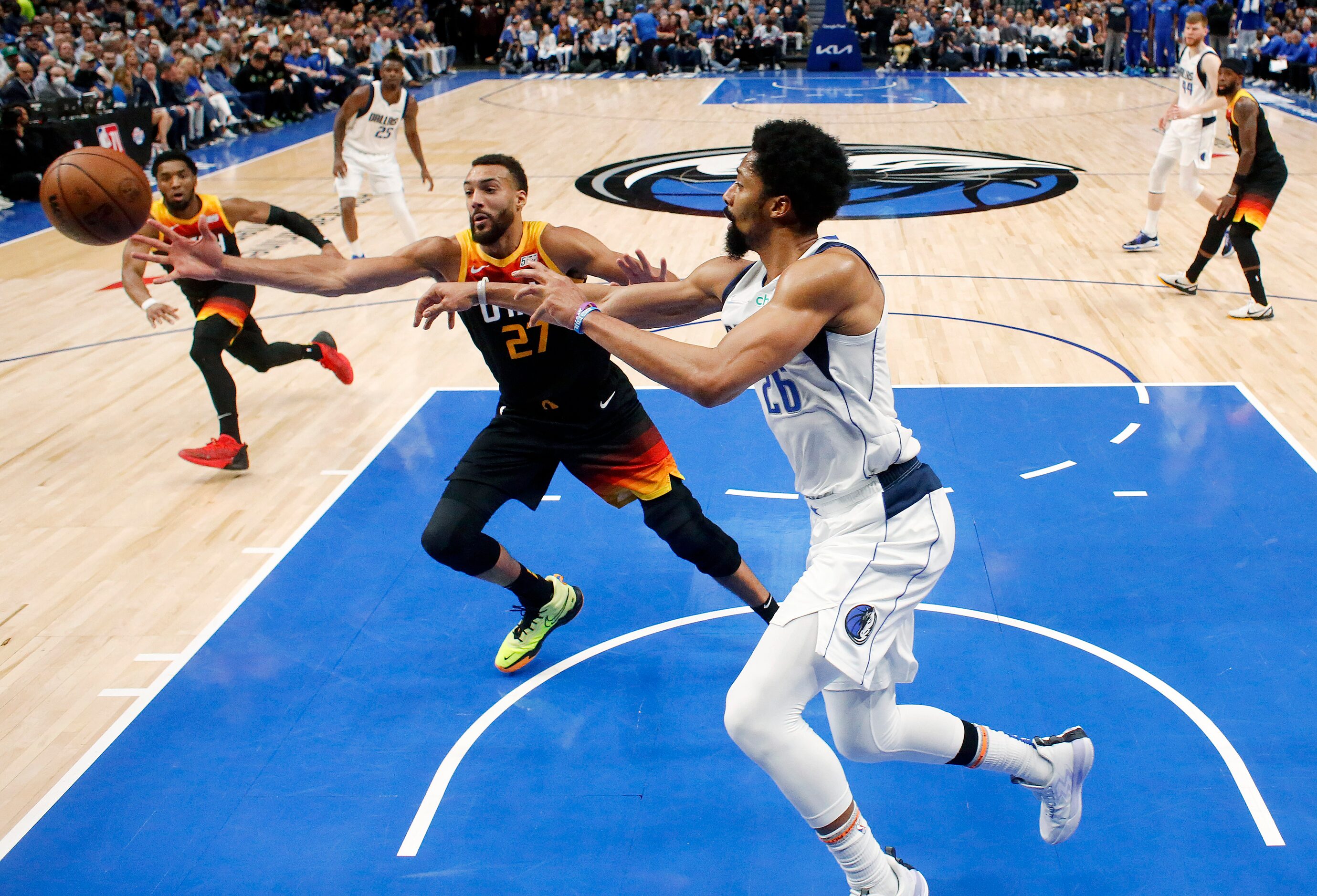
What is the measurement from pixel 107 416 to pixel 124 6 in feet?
56.9

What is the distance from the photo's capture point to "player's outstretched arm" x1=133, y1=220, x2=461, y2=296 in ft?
11.9

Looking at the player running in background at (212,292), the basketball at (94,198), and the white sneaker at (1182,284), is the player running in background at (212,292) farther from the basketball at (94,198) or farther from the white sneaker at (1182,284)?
the white sneaker at (1182,284)

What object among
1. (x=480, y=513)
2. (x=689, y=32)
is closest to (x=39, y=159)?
(x=480, y=513)

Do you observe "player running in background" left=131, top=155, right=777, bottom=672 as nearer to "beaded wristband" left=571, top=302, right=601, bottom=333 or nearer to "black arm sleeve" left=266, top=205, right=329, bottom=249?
"beaded wristband" left=571, top=302, right=601, bottom=333

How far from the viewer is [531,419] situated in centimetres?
412

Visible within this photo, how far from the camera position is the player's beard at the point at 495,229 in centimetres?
400

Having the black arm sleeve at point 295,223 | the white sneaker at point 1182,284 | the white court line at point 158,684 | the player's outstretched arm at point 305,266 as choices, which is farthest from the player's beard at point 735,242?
the white sneaker at point 1182,284

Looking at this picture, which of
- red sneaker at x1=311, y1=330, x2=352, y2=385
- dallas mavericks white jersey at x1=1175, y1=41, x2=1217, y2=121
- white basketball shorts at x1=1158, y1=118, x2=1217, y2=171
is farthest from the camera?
white basketball shorts at x1=1158, y1=118, x2=1217, y2=171

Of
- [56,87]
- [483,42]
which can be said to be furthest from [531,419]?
[483,42]

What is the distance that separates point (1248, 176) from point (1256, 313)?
968 mm

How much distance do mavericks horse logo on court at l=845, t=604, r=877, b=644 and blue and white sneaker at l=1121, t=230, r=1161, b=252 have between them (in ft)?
26.4

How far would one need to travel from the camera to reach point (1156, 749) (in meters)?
3.57

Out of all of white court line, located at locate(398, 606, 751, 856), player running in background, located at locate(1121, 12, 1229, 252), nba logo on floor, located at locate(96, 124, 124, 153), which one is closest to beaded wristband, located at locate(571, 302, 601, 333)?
white court line, located at locate(398, 606, 751, 856)

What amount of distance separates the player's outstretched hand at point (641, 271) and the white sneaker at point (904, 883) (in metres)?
1.88
